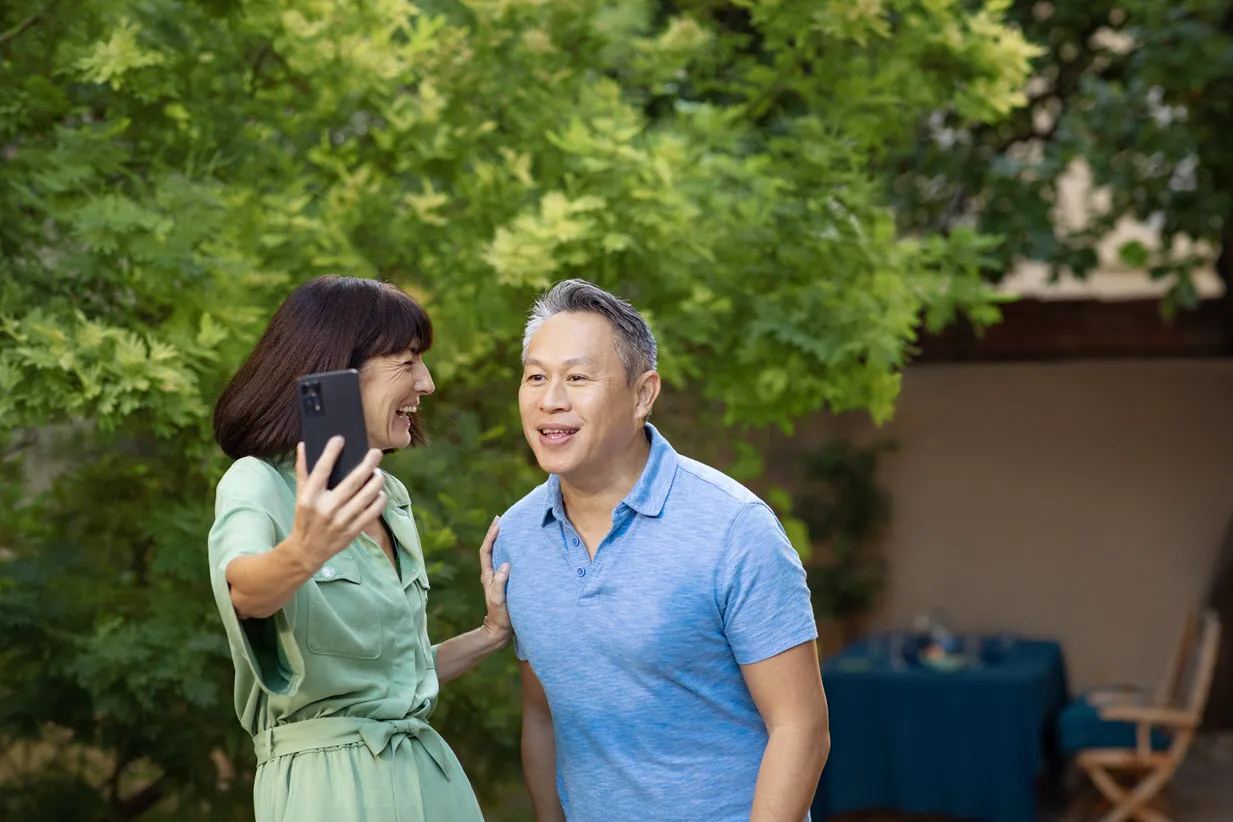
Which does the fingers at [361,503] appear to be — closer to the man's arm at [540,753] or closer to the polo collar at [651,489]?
the polo collar at [651,489]

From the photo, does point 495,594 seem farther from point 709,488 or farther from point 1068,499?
point 1068,499

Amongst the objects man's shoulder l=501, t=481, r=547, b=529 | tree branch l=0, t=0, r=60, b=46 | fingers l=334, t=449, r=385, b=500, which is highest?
tree branch l=0, t=0, r=60, b=46

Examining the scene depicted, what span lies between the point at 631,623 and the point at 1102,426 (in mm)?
7344

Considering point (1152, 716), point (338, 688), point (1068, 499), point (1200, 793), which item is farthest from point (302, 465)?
point (1068, 499)

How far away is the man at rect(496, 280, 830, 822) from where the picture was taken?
1.73m

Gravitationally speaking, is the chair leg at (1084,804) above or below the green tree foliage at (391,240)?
below

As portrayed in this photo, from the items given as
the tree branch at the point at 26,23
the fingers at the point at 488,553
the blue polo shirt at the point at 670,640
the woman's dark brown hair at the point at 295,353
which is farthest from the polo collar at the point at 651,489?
the tree branch at the point at 26,23

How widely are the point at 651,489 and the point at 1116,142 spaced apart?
4.47m

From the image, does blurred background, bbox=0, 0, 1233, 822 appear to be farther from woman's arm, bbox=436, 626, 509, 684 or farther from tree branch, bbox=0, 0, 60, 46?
woman's arm, bbox=436, 626, 509, 684

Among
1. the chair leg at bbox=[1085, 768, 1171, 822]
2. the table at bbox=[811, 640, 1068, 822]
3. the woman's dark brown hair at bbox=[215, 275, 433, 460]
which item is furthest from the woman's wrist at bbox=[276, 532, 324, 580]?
the chair leg at bbox=[1085, 768, 1171, 822]

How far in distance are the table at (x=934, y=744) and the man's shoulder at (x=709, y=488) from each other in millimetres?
4539

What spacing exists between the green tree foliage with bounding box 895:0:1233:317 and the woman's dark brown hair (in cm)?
389

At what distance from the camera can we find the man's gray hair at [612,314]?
181 cm

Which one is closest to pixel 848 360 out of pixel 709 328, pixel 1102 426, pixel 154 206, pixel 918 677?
pixel 709 328
